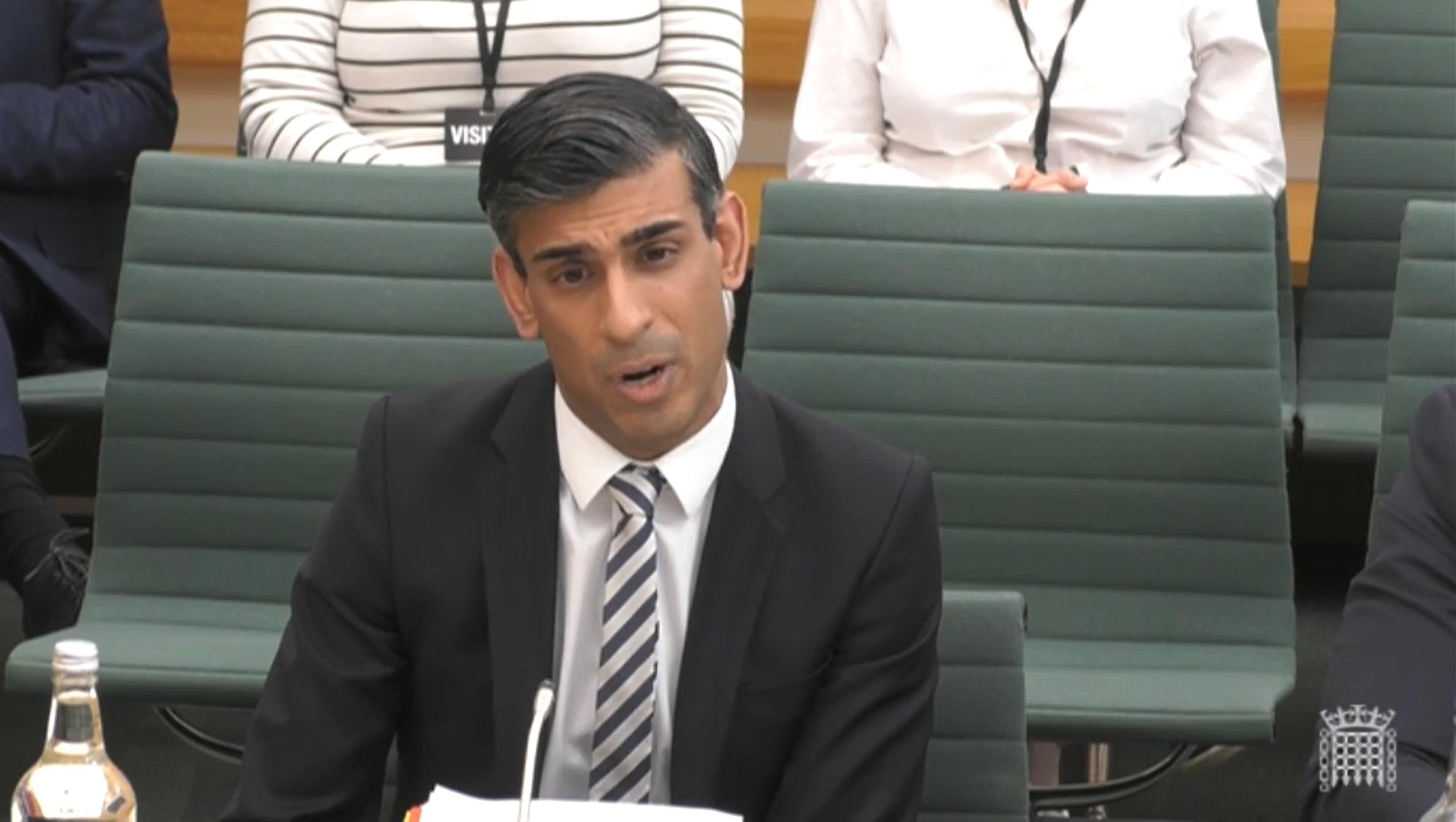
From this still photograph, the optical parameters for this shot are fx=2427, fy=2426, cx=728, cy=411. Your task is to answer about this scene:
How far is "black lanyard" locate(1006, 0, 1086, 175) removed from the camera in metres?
3.47

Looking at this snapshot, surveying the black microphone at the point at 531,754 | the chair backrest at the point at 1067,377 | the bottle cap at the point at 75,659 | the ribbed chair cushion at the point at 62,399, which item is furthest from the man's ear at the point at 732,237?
the ribbed chair cushion at the point at 62,399

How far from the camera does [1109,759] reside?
2980mm

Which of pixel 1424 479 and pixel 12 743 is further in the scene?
pixel 12 743

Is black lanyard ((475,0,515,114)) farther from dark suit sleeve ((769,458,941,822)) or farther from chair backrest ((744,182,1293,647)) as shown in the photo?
dark suit sleeve ((769,458,941,822))

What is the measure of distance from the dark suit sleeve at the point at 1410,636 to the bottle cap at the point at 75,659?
3.31ft

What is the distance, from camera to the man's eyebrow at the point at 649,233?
1.79 m

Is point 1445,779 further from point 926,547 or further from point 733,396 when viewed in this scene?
point 733,396

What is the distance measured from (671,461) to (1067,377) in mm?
1055

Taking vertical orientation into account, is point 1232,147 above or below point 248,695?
above

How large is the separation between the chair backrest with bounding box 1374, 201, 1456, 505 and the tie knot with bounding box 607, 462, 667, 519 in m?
1.04

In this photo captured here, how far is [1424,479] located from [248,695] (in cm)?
129

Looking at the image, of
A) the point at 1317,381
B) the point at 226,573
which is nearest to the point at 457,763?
the point at 226,573

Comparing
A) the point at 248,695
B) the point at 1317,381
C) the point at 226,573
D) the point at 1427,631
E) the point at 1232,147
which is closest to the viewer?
the point at 1427,631

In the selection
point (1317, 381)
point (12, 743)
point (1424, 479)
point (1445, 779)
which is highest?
point (1424, 479)
